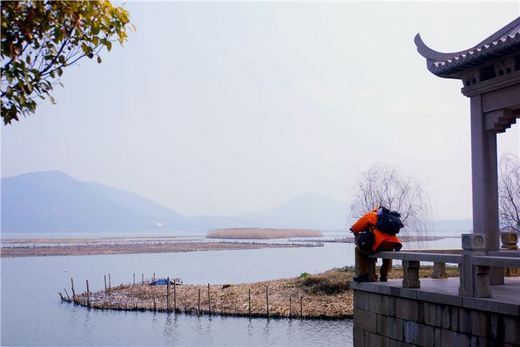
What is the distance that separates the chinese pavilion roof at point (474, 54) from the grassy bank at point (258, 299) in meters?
17.0

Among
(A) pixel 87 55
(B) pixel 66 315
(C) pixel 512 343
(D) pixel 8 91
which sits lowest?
(B) pixel 66 315

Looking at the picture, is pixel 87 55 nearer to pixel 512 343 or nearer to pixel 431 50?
pixel 512 343

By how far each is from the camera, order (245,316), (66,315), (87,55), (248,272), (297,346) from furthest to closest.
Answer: (248,272), (66,315), (245,316), (297,346), (87,55)

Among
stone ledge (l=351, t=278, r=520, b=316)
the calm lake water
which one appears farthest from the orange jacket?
the calm lake water

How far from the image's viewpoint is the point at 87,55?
5.70m

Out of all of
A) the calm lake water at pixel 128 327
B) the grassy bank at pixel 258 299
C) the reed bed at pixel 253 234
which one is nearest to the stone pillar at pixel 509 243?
the calm lake water at pixel 128 327

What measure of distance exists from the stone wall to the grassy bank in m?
17.6

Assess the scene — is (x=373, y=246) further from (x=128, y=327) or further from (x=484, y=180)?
(x=128, y=327)

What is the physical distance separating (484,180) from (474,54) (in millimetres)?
1778

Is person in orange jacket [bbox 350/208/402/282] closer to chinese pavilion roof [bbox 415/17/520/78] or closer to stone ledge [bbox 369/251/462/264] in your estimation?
stone ledge [bbox 369/251/462/264]

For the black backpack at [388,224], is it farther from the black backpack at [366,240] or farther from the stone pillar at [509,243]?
the stone pillar at [509,243]

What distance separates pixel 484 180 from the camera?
9.03 metres

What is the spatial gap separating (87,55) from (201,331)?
69.6 feet

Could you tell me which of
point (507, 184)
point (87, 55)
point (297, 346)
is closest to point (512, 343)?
point (87, 55)
